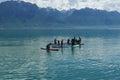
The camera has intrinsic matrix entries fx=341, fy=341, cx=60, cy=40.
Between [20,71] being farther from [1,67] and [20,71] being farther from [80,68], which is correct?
[80,68]

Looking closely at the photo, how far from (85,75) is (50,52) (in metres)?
37.2

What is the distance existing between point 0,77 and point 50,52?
39.1 metres

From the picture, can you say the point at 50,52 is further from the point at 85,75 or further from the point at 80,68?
the point at 85,75

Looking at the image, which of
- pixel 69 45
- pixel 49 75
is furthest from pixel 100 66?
pixel 69 45

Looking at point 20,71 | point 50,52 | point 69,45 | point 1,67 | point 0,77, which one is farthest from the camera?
point 69,45

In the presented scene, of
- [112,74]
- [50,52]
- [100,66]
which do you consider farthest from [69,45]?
[112,74]

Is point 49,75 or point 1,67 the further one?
point 1,67

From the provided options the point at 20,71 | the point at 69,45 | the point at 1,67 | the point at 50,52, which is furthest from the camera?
the point at 69,45

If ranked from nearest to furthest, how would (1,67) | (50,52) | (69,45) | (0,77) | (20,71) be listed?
(0,77)
(20,71)
(1,67)
(50,52)
(69,45)

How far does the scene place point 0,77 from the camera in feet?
174

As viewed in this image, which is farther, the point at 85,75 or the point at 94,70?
the point at 94,70

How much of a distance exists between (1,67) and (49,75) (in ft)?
41.2

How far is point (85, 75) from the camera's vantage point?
5484cm

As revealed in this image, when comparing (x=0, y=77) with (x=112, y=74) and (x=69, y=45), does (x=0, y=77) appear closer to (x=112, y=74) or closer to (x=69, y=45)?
(x=112, y=74)
